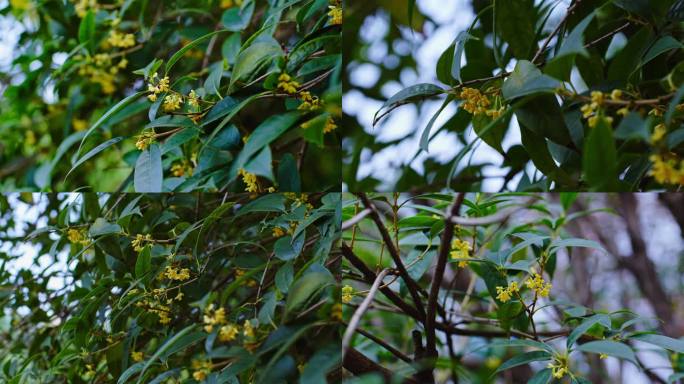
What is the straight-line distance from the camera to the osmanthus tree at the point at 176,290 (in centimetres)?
53

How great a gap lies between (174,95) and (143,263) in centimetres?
19

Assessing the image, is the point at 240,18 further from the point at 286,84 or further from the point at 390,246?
the point at 390,246

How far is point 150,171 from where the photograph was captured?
23.5 inches

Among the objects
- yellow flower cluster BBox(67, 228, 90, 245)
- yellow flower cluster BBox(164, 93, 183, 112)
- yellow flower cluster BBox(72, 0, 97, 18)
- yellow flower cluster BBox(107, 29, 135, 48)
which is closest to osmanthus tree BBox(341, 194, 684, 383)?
yellow flower cluster BBox(164, 93, 183, 112)

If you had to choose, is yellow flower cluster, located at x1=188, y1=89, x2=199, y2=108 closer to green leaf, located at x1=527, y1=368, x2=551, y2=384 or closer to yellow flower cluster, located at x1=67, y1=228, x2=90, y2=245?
yellow flower cluster, located at x1=67, y1=228, x2=90, y2=245

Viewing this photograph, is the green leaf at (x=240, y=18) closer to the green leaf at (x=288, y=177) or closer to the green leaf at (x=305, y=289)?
the green leaf at (x=288, y=177)

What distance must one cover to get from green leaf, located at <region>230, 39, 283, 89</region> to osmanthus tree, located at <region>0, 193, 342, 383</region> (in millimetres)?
134

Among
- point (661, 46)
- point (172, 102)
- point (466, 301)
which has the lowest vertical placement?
point (466, 301)

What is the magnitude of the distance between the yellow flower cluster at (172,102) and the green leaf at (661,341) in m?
0.53

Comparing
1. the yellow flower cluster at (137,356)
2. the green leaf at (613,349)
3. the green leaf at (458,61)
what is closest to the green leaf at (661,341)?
the green leaf at (613,349)

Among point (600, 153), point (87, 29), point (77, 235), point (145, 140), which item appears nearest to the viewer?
point (600, 153)

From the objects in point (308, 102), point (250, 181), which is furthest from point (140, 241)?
point (308, 102)

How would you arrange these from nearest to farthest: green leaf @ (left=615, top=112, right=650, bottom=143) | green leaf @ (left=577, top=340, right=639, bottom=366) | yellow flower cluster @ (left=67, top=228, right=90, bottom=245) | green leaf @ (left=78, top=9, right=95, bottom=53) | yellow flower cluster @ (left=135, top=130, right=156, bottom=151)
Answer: green leaf @ (left=615, top=112, right=650, bottom=143)
green leaf @ (left=577, top=340, right=639, bottom=366)
yellow flower cluster @ (left=135, top=130, right=156, bottom=151)
yellow flower cluster @ (left=67, top=228, right=90, bottom=245)
green leaf @ (left=78, top=9, right=95, bottom=53)

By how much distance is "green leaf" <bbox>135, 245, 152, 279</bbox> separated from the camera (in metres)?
0.64
